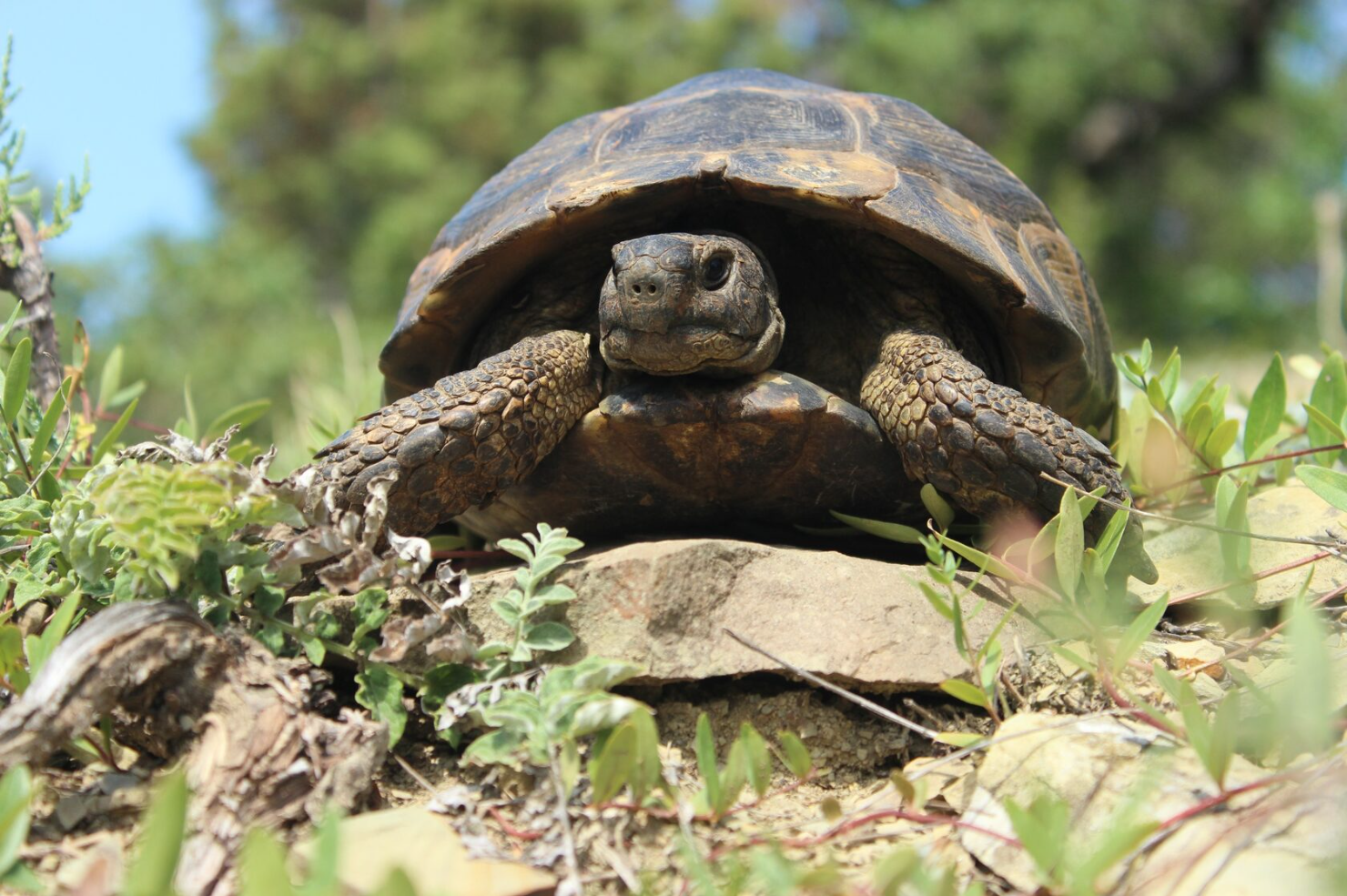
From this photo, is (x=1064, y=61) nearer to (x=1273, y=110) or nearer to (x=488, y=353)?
(x=1273, y=110)

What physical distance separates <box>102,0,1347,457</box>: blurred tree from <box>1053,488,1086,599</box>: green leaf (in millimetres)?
11415

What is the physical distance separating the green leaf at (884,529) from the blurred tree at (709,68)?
1082 cm

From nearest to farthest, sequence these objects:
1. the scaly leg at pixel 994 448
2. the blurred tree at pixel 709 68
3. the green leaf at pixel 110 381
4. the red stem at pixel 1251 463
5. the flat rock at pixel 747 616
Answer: the flat rock at pixel 747 616 → the scaly leg at pixel 994 448 → the red stem at pixel 1251 463 → the green leaf at pixel 110 381 → the blurred tree at pixel 709 68

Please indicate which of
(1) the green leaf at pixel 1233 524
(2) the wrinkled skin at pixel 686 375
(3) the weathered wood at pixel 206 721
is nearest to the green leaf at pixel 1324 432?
(1) the green leaf at pixel 1233 524

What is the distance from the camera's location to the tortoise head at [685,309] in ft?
7.80

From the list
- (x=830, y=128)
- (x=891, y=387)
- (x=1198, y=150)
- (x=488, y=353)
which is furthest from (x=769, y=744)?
(x=1198, y=150)

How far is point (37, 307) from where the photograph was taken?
9.56ft

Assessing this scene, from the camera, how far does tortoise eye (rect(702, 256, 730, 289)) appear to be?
248cm

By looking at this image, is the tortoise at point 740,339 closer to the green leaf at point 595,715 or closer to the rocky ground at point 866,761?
the rocky ground at point 866,761

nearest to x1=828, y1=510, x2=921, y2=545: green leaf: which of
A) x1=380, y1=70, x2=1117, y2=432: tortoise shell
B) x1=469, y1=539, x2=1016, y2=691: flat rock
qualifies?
x1=469, y1=539, x2=1016, y2=691: flat rock

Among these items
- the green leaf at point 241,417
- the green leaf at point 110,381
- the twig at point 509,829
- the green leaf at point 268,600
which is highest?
the green leaf at point 110,381

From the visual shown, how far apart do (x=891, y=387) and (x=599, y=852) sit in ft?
4.14

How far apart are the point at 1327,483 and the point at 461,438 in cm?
168

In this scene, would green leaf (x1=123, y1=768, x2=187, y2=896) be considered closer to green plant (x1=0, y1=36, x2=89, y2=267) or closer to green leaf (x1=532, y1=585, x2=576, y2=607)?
green leaf (x1=532, y1=585, x2=576, y2=607)
